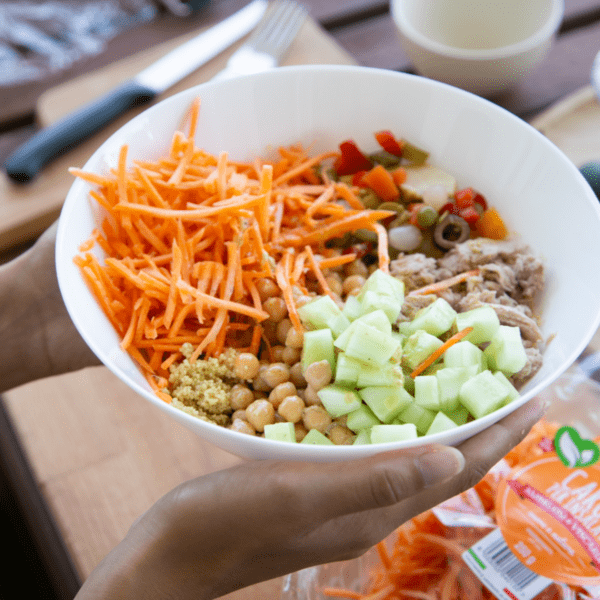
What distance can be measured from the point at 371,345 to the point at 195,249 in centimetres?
47

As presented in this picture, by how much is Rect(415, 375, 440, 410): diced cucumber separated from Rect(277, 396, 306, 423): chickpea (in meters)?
0.25

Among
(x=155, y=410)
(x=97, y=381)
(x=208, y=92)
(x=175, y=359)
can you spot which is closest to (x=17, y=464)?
(x=97, y=381)

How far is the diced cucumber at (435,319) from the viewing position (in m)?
1.18

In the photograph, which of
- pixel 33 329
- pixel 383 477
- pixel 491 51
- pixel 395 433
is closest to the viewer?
pixel 383 477

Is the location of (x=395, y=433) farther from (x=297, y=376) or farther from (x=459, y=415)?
(x=297, y=376)

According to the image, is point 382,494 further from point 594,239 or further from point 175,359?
point 594,239

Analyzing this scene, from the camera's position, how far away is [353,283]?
136cm

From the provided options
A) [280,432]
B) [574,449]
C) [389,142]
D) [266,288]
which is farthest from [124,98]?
[574,449]

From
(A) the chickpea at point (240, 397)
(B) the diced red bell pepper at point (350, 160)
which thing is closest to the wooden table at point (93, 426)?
(A) the chickpea at point (240, 397)

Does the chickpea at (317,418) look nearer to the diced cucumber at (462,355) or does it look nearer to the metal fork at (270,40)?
the diced cucumber at (462,355)

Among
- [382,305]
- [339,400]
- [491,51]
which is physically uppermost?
[491,51]

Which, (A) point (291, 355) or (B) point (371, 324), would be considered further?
(A) point (291, 355)

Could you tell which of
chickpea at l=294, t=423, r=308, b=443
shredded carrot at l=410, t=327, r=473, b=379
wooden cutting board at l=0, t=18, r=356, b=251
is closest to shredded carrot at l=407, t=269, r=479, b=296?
shredded carrot at l=410, t=327, r=473, b=379

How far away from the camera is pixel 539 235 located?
1365mm
